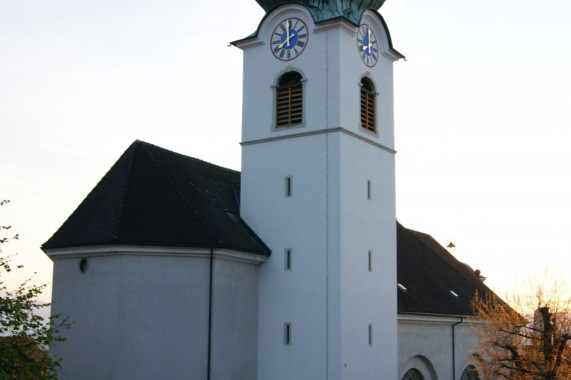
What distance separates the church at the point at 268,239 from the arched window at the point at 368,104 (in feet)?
0.20

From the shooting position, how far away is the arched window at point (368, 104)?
94.6 feet

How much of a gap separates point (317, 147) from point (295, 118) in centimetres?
154

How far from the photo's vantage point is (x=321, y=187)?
27.0 m

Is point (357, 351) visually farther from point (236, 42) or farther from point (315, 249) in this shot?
point (236, 42)

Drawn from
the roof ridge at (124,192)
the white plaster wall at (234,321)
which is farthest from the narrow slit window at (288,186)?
the roof ridge at (124,192)

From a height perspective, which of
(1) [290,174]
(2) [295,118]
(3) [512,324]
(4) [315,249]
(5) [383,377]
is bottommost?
(5) [383,377]

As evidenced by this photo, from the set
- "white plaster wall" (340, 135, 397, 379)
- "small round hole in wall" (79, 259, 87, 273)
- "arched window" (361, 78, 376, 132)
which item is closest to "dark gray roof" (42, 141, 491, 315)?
"small round hole in wall" (79, 259, 87, 273)

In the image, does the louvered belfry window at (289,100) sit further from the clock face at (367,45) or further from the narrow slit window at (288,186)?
the clock face at (367,45)

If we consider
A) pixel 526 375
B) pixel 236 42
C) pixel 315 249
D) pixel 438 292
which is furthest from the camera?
pixel 438 292

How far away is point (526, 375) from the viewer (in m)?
25.1

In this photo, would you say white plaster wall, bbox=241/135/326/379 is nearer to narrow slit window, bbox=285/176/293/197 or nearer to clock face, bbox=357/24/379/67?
narrow slit window, bbox=285/176/293/197

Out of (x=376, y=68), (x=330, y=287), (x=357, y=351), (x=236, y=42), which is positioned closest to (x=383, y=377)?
(x=357, y=351)

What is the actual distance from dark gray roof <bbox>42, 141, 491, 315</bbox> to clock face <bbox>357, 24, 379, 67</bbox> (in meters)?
6.95

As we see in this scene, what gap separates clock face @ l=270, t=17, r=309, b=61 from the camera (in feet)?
93.1
